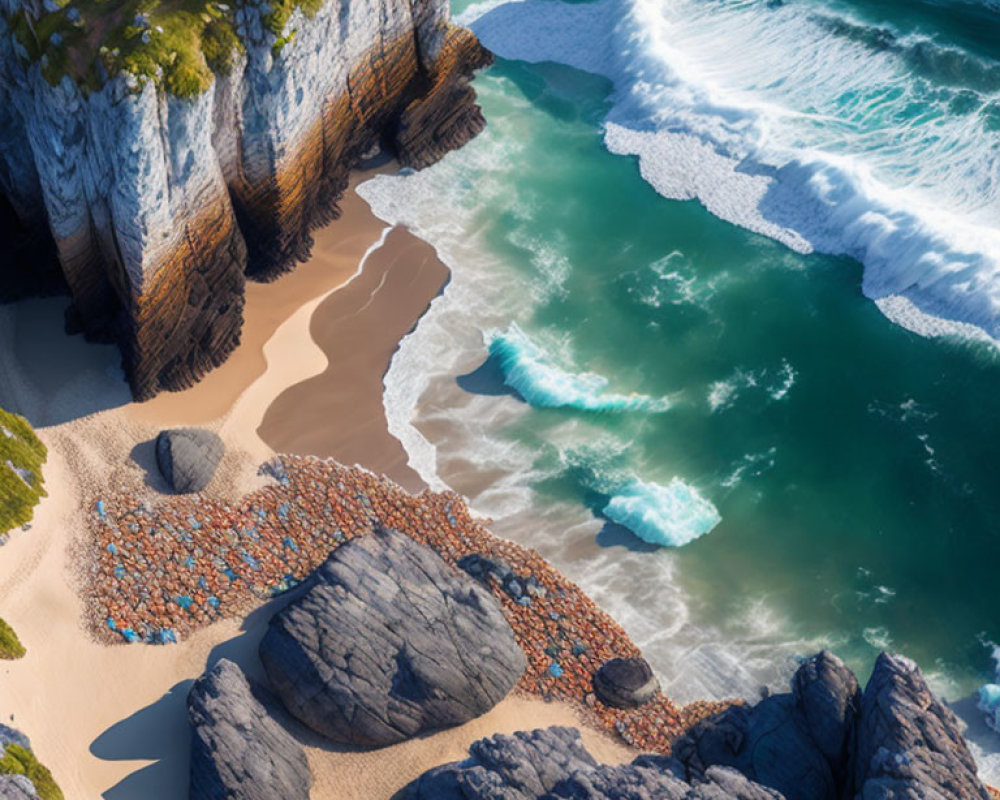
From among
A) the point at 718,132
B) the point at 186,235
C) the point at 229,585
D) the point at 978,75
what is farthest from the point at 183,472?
the point at 978,75

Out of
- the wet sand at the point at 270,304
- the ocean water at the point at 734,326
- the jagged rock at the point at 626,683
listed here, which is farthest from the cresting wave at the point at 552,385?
the jagged rock at the point at 626,683

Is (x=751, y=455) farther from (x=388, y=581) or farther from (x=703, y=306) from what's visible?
(x=388, y=581)

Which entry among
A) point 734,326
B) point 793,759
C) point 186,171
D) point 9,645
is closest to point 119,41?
point 186,171

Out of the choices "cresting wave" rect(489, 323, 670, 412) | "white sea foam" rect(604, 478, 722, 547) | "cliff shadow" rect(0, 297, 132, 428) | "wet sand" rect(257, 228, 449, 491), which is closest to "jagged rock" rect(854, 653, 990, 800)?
"white sea foam" rect(604, 478, 722, 547)

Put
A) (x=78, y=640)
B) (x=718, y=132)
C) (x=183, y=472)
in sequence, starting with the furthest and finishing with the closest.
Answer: (x=718, y=132)
(x=183, y=472)
(x=78, y=640)

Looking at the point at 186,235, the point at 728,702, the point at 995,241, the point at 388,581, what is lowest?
the point at 728,702

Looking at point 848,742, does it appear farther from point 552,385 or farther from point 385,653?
point 552,385

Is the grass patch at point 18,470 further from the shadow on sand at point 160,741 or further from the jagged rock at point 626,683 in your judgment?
the jagged rock at point 626,683
